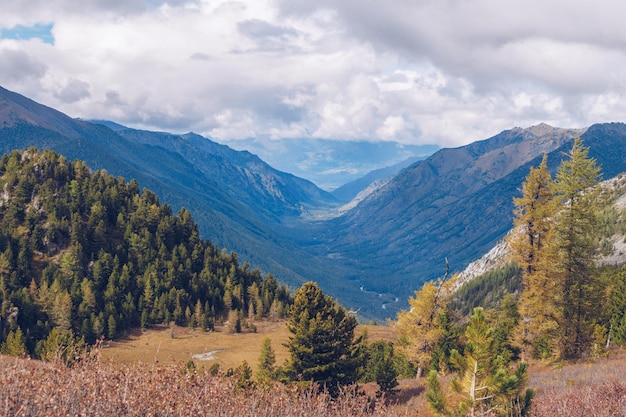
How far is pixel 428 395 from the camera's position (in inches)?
568

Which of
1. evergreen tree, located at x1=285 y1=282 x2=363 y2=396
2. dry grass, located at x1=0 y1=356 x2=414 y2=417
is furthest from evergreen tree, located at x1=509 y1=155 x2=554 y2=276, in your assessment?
dry grass, located at x1=0 y1=356 x2=414 y2=417

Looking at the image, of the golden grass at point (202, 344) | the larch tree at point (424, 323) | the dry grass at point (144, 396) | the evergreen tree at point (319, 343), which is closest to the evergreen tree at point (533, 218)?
the larch tree at point (424, 323)

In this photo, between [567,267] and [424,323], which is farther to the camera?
[424,323]

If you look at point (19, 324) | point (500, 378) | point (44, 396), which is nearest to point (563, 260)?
point (500, 378)

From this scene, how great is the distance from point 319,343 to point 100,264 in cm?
7864

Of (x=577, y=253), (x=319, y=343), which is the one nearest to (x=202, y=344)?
(x=319, y=343)

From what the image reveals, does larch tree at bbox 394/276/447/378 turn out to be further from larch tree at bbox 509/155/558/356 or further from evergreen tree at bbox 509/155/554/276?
evergreen tree at bbox 509/155/554/276

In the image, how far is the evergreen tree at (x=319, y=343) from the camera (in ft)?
107

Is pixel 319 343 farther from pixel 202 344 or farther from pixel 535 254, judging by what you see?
pixel 202 344

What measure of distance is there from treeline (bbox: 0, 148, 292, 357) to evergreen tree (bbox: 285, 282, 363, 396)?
6188 cm

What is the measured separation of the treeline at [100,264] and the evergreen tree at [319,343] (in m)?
61.9

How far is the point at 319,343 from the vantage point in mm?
32875

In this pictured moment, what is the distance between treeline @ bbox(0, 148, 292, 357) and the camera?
3290 inches

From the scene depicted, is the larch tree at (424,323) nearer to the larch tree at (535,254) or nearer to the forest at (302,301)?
the forest at (302,301)
